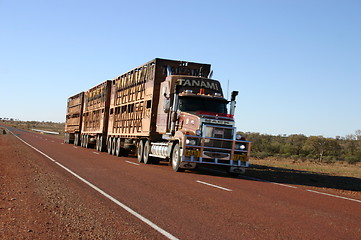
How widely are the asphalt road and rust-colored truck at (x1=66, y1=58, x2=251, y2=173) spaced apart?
112 inches

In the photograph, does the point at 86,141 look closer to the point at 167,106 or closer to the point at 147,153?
the point at 147,153

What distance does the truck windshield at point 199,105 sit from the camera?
17.5m

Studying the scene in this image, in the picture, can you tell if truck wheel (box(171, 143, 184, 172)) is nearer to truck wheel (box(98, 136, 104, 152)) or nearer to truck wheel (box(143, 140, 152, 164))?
truck wheel (box(143, 140, 152, 164))

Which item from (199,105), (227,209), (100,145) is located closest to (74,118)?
(100,145)

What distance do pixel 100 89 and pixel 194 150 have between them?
1905 centimetres

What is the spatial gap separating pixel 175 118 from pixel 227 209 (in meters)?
9.18

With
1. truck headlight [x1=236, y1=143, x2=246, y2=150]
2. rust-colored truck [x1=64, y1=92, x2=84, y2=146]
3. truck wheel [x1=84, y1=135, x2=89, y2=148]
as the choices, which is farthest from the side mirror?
rust-colored truck [x1=64, y1=92, x2=84, y2=146]

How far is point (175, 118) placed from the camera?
1770 cm

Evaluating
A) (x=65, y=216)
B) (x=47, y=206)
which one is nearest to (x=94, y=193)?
(x=47, y=206)

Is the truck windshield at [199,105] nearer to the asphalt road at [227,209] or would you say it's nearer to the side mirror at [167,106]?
the side mirror at [167,106]

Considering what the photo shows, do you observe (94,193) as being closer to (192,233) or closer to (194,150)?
(192,233)

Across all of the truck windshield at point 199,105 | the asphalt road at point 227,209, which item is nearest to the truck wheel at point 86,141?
the truck windshield at point 199,105

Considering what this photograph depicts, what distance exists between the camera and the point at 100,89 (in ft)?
110

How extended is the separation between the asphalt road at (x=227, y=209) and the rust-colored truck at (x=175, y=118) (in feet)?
9.35
